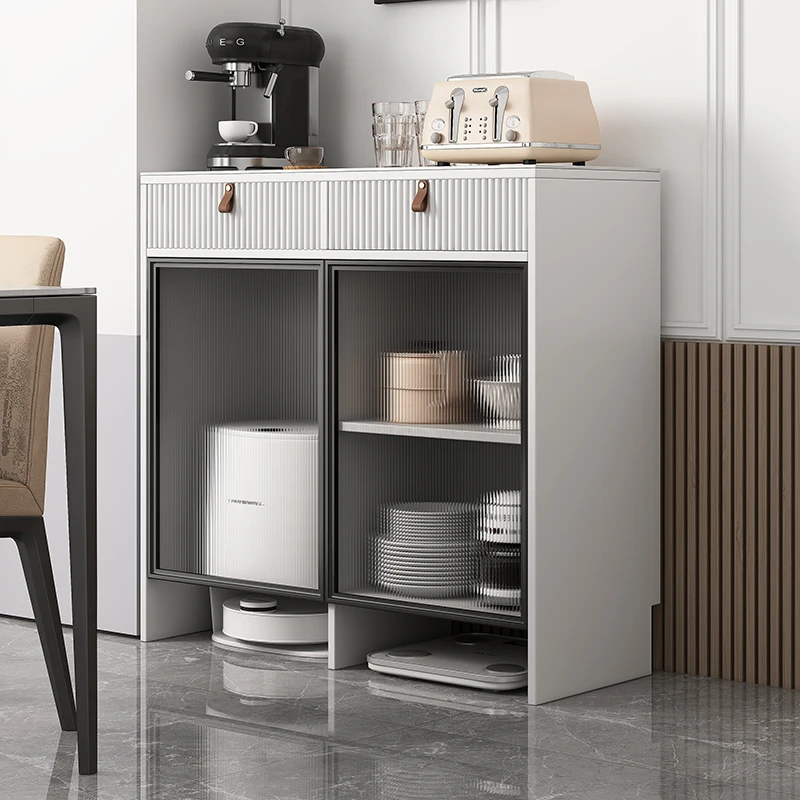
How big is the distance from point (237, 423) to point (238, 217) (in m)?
0.60

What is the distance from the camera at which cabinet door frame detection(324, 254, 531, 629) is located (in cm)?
335

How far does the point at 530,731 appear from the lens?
3.19 meters

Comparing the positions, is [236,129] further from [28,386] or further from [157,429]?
[28,386]

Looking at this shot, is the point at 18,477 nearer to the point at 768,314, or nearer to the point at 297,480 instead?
the point at 297,480

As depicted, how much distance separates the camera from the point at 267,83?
408 centimetres

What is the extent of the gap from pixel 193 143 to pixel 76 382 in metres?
1.53

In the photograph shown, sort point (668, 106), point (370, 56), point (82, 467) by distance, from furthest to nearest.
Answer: point (370, 56) < point (668, 106) < point (82, 467)

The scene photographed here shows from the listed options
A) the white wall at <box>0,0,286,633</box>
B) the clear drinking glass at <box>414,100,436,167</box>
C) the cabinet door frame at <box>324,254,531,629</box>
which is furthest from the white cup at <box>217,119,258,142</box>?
the cabinet door frame at <box>324,254,531,629</box>

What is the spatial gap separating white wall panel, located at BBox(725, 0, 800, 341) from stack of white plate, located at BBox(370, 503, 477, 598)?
80cm

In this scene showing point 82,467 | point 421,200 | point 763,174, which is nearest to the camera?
point 82,467

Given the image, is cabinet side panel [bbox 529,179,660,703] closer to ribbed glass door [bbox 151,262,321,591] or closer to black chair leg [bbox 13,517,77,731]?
ribbed glass door [bbox 151,262,321,591]

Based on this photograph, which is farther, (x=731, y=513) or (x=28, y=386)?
(x=731, y=513)

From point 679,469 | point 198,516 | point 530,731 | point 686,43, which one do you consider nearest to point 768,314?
point 679,469

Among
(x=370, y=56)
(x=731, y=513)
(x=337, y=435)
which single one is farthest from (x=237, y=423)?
(x=731, y=513)
